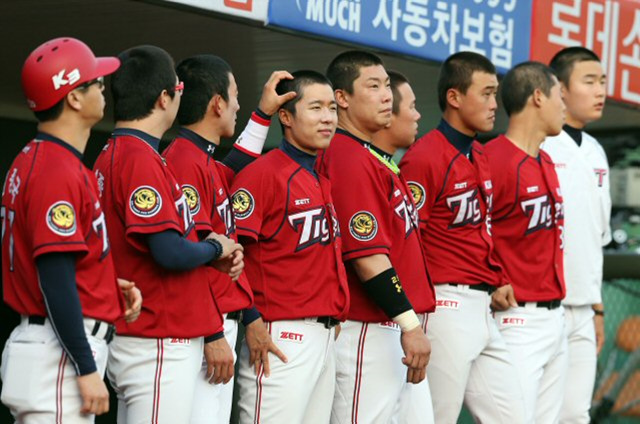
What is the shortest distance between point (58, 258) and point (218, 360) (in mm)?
905

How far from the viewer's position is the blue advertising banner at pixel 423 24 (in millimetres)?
5016

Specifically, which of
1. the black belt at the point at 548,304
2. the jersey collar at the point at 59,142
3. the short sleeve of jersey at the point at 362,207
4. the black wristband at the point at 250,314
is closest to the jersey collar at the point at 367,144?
the short sleeve of jersey at the point at 362,207

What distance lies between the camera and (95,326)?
11.2ft

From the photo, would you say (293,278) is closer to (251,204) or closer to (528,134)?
(251,204)

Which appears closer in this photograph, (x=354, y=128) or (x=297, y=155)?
(x=297, y=155)

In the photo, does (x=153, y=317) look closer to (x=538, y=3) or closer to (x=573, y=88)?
(x=573, y=88)

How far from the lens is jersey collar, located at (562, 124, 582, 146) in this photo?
5.91m

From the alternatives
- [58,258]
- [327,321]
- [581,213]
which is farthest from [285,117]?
[581,213]

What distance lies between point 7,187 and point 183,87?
39.4 inches

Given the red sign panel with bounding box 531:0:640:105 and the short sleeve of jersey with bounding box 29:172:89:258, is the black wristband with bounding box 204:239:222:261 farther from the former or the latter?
the red sign panel with bounding box 531:0:640:105

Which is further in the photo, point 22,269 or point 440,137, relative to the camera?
point 440,137

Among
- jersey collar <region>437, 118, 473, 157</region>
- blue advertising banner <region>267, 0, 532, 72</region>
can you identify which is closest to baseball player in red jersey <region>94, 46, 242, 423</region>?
blue advertising banner <region>267, 0, 532, 72</region>

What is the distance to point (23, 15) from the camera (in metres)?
5.05

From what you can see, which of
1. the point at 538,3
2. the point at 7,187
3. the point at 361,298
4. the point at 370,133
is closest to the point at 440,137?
the point at 370,133
